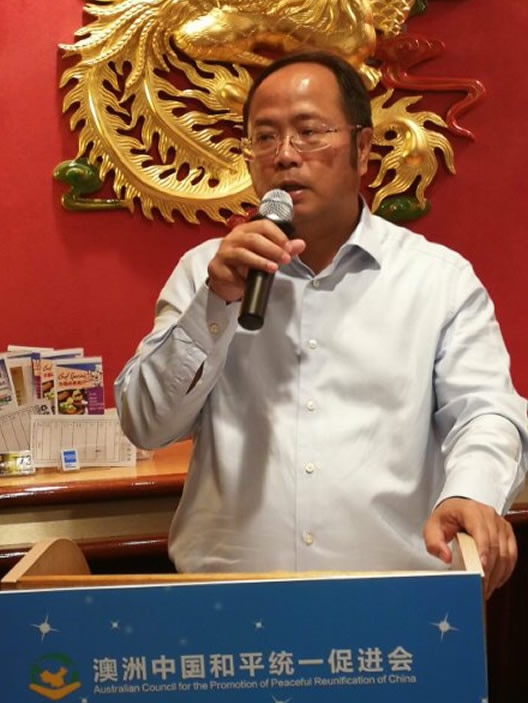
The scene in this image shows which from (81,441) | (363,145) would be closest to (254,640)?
(363,145)

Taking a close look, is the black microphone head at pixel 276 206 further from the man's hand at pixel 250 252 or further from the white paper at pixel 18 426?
the white paper at pixel 18 426

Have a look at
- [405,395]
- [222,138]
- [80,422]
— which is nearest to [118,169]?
[222,138]

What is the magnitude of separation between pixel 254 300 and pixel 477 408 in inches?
14.2

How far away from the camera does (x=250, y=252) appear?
1067 mm

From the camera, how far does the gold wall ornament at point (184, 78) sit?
2338 mm

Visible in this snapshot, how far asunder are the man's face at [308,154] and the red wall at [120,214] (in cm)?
106

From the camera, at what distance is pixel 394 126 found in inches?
96.7

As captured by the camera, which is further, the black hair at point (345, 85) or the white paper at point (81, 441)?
the white paper at point (81, 441)

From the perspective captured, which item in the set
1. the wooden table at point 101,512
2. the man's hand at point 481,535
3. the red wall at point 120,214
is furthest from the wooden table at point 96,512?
the man's hand at point 481,535

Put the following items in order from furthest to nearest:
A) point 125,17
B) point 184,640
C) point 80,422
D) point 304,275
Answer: point 125,17
point 80,422
point 304,275
point 184,640

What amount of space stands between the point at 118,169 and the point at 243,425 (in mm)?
1236

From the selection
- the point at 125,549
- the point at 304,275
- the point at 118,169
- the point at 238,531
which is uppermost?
the point at 118,169

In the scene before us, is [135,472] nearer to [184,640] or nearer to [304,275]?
[304,275]

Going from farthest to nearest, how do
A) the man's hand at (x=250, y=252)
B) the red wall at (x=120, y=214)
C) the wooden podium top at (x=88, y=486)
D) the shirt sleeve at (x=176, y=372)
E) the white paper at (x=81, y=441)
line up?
the red wall at (x=120, y=214) < the white paper at (x=81, y=441) < the wooden podium top at (x=88, y=486) < the shirt sleeve at (x=176, y=372) < the man's hand at (x=250, y=252)
